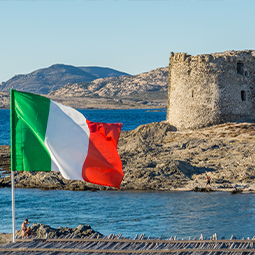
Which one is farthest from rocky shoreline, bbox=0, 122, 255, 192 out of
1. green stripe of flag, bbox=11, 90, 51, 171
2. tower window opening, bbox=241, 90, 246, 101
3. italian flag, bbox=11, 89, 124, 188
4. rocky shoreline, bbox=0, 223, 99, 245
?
green stripe of flag, bbox=11, 90, 51, 171

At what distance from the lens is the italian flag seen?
44.3ft

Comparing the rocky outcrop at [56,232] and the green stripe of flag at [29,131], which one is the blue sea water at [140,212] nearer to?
the rocky outcrop at [56,232]

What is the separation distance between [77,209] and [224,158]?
12.1 metres

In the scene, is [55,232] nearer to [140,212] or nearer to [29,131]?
[29,131]

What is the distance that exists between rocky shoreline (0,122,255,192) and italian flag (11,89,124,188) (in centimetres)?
1567

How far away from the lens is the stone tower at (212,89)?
38.7 metres

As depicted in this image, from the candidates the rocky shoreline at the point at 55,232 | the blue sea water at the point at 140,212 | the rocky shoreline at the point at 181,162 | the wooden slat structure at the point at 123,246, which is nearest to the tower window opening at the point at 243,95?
the rocky shoreline at the point at 181,162

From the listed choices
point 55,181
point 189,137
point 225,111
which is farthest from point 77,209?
point 225,111

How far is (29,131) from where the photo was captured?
13.6 meters

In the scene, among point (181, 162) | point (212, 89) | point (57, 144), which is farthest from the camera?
point (212, 89)

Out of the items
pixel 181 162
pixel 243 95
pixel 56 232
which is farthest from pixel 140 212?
pixel 243 95

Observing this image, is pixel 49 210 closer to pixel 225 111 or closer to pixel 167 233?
pixel 167 233

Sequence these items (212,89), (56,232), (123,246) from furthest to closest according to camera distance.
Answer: (212,89) < (56,232) < (123,246)

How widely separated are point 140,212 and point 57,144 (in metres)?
12.2
